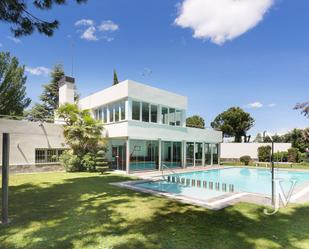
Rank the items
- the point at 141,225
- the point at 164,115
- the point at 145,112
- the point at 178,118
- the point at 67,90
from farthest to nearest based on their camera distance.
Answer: the point at 67,90 → the point at 178,118 → the point at 164,115 → the point at 145,112 → the point at 141,225

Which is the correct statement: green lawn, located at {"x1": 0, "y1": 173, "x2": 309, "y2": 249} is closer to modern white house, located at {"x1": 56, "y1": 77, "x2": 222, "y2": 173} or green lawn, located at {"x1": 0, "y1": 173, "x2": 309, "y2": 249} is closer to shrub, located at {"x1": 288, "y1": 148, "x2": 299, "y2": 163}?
modern white house, located at {"x1": 56, "y1": 77, "x2": 222, "y2": 173}

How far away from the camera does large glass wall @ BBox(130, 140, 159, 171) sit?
65.2 feet

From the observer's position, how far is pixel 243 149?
116ft

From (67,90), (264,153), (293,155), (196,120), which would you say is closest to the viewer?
(67,90)

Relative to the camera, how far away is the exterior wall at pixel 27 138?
58.8 feet

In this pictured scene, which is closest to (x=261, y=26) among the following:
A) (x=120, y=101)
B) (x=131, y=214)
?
(x=120, y=101)

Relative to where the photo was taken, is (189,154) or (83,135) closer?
(83,135)

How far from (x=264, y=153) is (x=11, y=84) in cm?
3628

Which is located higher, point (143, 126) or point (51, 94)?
point (51, 94)

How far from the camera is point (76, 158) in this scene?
1936cm

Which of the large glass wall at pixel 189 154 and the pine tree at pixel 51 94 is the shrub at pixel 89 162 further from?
the pine tree at pixel 51 94

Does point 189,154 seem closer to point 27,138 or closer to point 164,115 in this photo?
point 164,115

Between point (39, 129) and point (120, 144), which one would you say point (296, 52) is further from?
point (39, 129)

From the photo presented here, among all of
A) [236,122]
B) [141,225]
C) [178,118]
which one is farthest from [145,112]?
[236,122]
